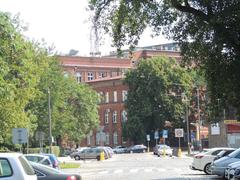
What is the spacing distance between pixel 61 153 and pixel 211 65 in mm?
65326

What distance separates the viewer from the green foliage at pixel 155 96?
102 meters

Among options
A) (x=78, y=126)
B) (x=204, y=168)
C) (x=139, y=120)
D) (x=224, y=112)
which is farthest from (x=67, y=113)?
(x=224, y=112)

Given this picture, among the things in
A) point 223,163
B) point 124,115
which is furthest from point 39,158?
point 124,115

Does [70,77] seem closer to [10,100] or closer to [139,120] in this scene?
[139,120]

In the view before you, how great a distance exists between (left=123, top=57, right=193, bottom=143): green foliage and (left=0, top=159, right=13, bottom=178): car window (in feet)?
296

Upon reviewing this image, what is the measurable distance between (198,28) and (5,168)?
33.9 ft

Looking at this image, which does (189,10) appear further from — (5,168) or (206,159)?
(206,159)

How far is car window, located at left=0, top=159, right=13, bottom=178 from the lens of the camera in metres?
11.6

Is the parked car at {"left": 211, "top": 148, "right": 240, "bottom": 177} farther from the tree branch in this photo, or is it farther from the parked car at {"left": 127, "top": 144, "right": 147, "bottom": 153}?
the parked car at {"left": 127, "top": 144, "right": 147, "bottom": 153}

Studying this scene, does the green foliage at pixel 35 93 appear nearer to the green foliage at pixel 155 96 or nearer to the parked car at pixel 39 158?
the green foliage at pixel 155 96

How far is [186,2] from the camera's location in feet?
62.7

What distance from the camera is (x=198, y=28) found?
20109 millimetres

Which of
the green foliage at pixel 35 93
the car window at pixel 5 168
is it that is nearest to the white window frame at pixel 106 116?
the green foliage at pixel 35 93

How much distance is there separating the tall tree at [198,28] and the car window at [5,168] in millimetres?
8850
